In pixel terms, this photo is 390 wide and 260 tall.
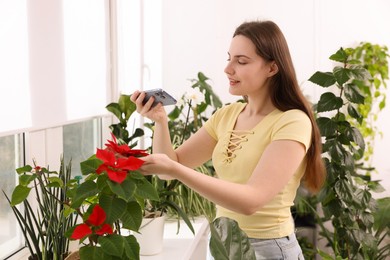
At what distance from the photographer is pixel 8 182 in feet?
7.58

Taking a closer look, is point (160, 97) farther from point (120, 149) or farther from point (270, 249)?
point (270, 249)

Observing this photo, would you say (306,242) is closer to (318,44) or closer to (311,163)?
(318,44)

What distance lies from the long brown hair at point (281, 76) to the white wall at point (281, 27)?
8.93 feet

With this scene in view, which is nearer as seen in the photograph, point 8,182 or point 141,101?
point 141,101

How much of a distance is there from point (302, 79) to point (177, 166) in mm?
3182

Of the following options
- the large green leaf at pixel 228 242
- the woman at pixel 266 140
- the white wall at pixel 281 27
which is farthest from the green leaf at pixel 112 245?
the white wall at pixel 281 27

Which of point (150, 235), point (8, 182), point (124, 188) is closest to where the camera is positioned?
point (124, 188)

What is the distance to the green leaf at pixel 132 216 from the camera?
1536 mm

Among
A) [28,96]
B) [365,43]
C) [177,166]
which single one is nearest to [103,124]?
[28,96]

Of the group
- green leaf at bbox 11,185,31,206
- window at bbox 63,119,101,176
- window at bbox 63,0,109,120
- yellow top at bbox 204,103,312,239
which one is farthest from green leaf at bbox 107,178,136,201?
window at bbox 63,119,101,176

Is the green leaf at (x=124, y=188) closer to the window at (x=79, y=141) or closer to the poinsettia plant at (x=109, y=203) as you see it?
the poinsettia plant at (x=109, y=203)

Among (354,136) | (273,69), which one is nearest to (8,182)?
(273,69)

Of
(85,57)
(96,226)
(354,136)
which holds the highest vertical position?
(85,57)

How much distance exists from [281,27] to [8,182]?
2903 mm
